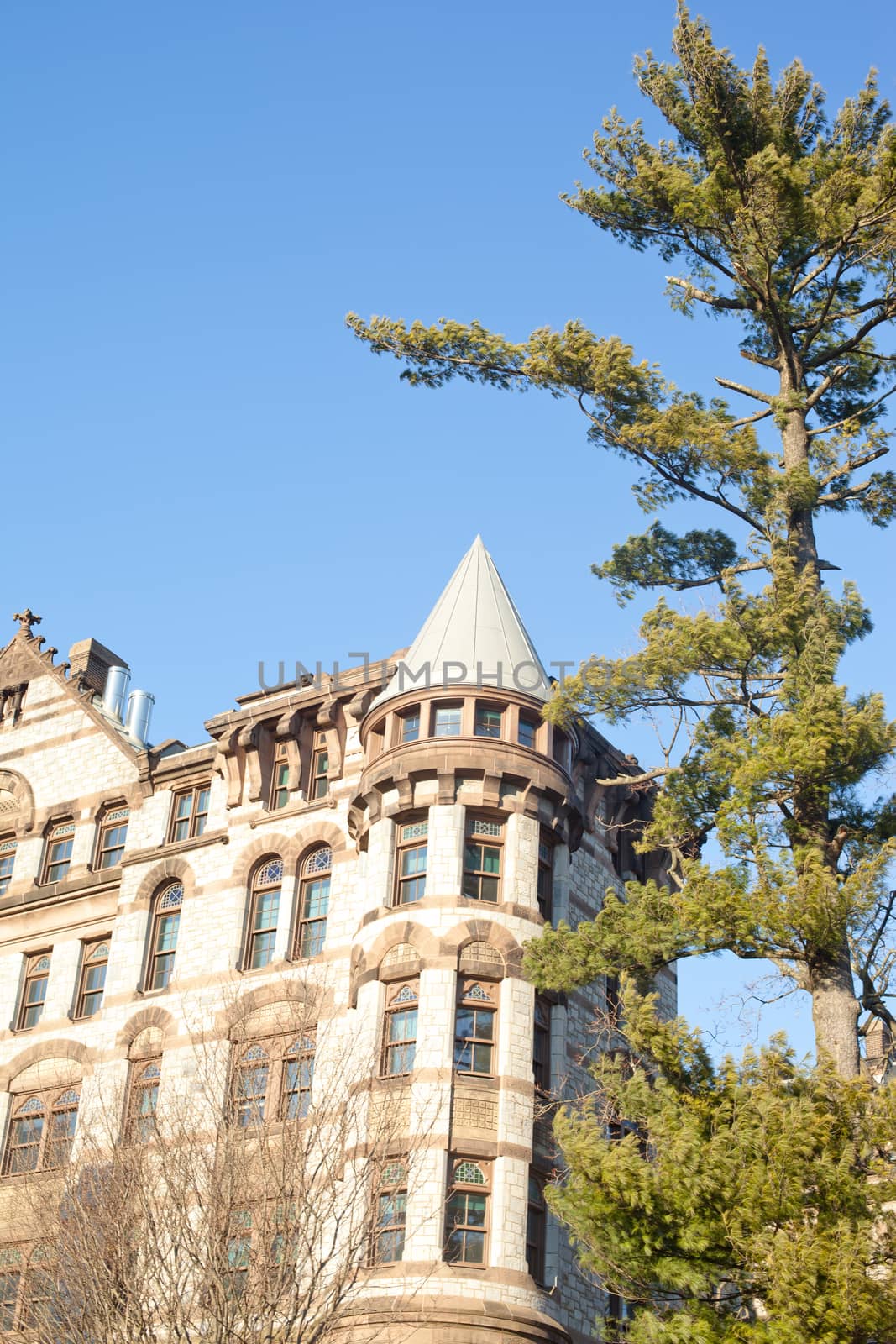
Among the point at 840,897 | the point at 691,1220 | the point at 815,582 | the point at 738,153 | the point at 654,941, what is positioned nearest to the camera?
the point at 691,1220

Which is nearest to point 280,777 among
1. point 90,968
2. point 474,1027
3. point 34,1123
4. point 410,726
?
point 410,726

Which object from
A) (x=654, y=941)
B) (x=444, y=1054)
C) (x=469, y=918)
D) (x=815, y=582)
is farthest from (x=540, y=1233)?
(x=815, y=582)

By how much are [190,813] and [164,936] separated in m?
2.85

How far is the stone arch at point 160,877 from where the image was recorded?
115ft

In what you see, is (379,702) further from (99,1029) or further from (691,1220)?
(691,1220)

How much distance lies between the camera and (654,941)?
22719 millimetres

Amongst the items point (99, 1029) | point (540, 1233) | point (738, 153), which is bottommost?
point (540, 1233)

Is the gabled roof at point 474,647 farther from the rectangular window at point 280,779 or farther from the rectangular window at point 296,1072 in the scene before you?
the rectangular window at point 296,1072

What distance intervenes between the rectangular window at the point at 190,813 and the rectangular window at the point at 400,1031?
830 centimetres

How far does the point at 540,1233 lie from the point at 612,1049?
17.2ft

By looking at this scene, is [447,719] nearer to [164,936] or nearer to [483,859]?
[483,859]

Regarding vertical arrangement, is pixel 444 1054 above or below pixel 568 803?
below

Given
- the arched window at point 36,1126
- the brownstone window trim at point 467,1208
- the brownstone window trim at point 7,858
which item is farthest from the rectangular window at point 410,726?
the brownstone window trim at point 7,858

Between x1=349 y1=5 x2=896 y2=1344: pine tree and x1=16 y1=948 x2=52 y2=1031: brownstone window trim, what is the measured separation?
13343 millimetres
